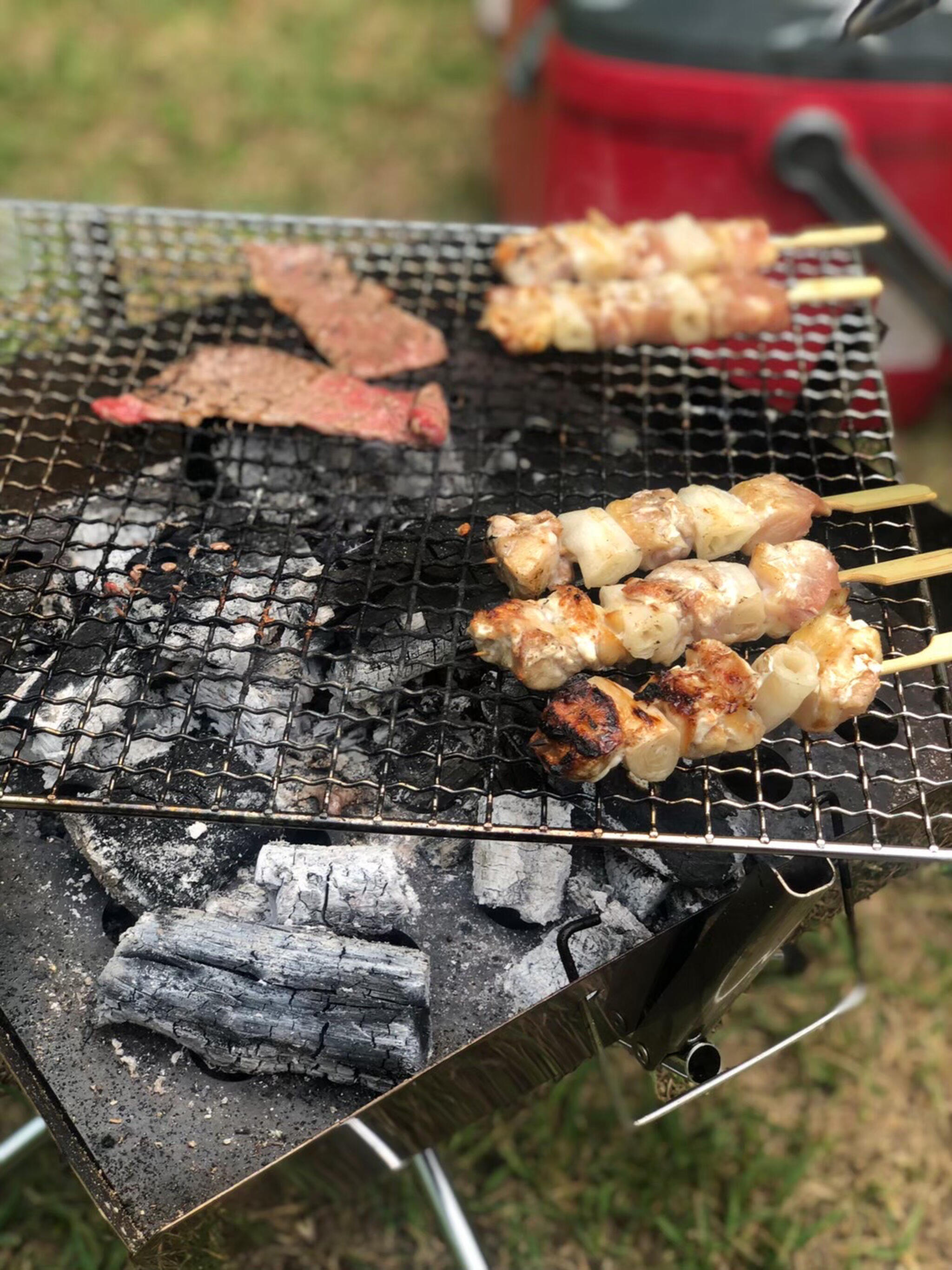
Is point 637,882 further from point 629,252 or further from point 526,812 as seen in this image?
point 629,252

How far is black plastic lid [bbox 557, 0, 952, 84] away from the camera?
4301mm

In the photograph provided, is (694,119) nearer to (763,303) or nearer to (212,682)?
(763,303)

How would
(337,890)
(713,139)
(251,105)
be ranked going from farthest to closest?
(251,105)
(713,139)
(337,890)

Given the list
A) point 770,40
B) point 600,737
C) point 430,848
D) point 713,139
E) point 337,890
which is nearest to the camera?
point 600,737

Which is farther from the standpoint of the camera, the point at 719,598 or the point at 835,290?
the point at 835,290

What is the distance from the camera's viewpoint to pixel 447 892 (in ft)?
8.02

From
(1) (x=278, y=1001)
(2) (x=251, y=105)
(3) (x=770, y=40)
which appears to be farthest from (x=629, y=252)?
(2) (x=251, y=105)

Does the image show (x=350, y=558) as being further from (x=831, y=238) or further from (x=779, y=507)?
(x=831, y=238)

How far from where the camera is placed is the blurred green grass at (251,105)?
714 centimetres

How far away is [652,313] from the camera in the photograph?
338 cm

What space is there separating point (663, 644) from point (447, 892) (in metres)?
0.76

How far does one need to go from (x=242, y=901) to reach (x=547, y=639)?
0.91 meters

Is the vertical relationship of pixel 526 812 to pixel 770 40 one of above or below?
below

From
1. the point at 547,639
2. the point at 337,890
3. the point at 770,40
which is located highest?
the point at 770,40
